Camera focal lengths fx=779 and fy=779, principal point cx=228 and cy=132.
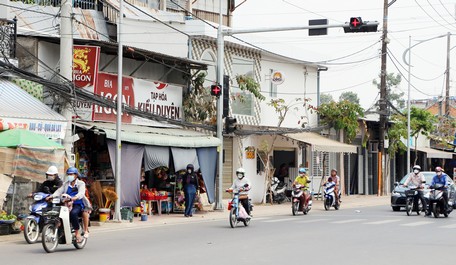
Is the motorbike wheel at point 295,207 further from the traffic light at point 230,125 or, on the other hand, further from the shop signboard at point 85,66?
the shop signboard at point 85,66

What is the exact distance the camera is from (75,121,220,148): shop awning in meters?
23.8

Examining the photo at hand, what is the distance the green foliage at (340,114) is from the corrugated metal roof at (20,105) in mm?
21825

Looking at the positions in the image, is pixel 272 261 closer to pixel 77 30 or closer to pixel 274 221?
pixel 274 221

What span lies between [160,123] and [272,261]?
1520 centimetres

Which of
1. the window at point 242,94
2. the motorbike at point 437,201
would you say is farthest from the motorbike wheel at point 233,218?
the window at point 242,94

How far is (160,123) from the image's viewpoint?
28266mm

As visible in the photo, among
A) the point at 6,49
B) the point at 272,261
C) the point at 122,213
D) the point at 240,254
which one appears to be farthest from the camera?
the point at 122,213

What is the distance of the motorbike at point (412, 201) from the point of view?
2791 centimetres

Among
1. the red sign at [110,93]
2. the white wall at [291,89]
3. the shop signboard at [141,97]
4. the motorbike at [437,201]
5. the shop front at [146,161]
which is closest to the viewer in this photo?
the shop front at [146,161]

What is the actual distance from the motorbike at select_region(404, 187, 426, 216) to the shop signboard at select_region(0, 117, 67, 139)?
1302cm

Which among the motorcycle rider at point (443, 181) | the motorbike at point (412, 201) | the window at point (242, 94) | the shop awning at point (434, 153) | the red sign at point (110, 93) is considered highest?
the window at point (242, 94)

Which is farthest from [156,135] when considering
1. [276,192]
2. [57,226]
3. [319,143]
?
[319,143]

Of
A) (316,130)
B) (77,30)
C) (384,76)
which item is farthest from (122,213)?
(384,76)

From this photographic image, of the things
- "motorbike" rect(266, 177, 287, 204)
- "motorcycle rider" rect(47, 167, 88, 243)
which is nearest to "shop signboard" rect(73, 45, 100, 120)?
"motorcycle rider" rect(47, 167, 88, 243)
